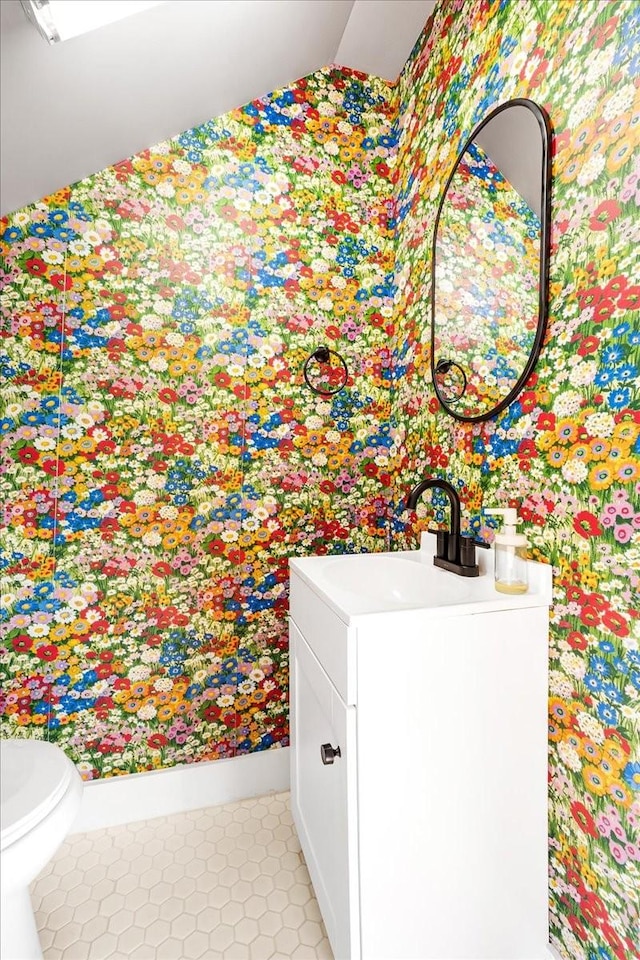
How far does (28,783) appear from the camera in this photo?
106cm

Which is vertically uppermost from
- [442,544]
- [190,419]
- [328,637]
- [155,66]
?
[155,66]

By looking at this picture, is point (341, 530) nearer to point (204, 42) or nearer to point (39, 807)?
point (39, 807)

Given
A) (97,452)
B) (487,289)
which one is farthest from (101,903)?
(487,289)

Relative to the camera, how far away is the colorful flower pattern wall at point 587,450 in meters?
0.87

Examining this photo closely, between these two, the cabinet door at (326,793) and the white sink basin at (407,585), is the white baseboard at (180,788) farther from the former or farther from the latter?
the white sink basin at (407,585)

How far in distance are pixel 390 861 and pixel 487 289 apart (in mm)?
1347

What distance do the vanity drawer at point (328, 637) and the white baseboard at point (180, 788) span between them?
732 millimetres

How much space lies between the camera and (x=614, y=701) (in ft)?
2.94

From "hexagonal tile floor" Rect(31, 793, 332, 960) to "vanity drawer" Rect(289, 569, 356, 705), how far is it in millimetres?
742

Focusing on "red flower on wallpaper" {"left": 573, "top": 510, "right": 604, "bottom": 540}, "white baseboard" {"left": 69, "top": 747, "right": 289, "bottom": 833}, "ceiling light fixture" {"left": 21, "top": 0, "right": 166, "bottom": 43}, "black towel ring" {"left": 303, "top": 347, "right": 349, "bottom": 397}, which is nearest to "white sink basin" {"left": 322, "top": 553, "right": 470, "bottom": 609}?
"red flower on wallpaper" {"left": 573, "top": 510, "right": 604, "bottom": 540}

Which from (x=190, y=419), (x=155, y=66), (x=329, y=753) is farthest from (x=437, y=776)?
(x=155, y=66)

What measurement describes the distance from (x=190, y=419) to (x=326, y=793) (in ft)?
3.94

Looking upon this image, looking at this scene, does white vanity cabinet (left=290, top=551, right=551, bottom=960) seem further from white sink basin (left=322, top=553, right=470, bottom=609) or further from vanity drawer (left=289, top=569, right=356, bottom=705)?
white sink basin (left=322, top=553, right=470, bottom=609)

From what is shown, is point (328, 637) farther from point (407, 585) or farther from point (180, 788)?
point (180, 788)
